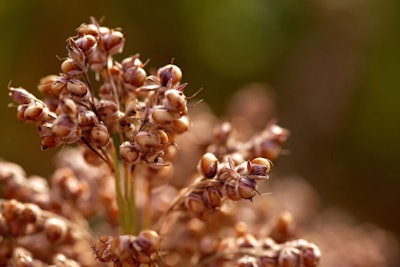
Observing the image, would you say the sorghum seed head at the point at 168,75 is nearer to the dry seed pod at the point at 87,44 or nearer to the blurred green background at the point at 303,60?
the dry seed pod at the point at 87,44

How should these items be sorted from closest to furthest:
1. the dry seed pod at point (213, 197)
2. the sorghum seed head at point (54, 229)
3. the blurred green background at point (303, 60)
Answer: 1. the dry seed pod at point (213, 197)
2. the sorghum seed head at point (54, 229)
3. the blurred green background at point (303, 60)

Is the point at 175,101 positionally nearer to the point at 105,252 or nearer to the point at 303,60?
the point at 105,252

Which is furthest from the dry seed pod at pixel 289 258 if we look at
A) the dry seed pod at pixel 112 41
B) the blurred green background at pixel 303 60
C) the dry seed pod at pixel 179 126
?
the blurred green background at pixel 303 60

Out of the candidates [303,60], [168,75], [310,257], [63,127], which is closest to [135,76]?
[168,75]

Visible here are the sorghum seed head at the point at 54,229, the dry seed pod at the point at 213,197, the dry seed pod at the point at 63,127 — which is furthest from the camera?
the sorghum seed head at the point at 54,229

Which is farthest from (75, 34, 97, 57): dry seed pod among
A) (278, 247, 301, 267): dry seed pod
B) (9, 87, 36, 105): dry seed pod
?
(278, 247, 301, 267): dry seed pod

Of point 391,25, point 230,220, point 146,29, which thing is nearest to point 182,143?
point 230,220
